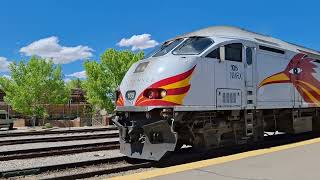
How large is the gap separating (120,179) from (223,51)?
5.17 meters

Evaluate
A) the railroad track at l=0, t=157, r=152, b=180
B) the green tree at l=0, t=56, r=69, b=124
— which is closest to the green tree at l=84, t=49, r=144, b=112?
the green tree at l=0, t=56, r=69, b=124

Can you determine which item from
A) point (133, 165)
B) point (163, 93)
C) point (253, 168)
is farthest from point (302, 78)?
point (133, 165)

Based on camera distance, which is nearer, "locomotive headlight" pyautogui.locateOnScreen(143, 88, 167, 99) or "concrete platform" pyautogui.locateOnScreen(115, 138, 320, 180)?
"concrete platform" pyautogui.locateOnScreen(115, 138, 320, 180)

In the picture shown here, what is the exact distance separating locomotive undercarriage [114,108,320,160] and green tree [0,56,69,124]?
142 feet

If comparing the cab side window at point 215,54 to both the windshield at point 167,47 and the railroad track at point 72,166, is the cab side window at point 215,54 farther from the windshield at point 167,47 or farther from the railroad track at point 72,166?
the railroad track at point 72,166

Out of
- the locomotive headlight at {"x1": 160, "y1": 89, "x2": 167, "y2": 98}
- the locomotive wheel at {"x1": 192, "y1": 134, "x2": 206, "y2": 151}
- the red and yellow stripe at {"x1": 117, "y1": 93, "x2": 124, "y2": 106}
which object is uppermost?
the locomotive headlight at {"x1": 160, "y1": 89, "x2": 167, "y2": 98}

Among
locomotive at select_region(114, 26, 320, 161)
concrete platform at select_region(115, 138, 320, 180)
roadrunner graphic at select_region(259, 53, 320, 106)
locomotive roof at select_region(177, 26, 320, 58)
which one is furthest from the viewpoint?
roadrunner graphic at select_region(259, 53, 320, 106)

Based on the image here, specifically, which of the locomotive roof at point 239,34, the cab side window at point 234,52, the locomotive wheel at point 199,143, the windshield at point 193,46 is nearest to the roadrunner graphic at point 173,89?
the windshield at point 193,46

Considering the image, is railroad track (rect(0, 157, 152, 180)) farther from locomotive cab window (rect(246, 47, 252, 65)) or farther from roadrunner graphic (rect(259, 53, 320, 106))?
roadrunner graphic (rect(259, 53, 320, 106))

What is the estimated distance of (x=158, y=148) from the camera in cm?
983

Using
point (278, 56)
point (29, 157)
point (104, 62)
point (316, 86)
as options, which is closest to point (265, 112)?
point (278, 56)

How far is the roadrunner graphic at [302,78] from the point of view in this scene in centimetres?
1349

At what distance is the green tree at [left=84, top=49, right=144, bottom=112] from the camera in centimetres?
5597

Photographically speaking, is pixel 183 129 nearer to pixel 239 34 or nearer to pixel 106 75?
pixel 239 34
